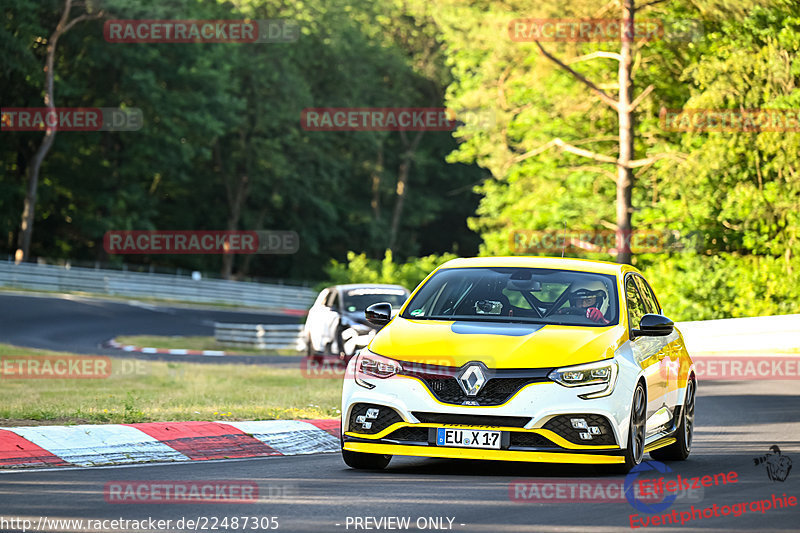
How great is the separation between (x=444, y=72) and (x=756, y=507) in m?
76.2

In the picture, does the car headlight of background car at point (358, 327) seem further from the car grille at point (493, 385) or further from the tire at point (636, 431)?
the car grille at point (493, 385)

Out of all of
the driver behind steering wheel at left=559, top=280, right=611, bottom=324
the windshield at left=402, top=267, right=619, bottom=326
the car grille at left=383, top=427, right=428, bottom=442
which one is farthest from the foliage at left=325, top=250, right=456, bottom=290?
the car grille at left=383, top=427, right=428, bottom=442

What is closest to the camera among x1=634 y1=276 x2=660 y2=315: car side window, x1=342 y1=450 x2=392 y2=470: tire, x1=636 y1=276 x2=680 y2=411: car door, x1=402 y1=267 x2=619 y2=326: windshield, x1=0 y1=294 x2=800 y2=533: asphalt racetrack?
x1=0 y1=294 x2=800 y2=533: asphalt racetrack

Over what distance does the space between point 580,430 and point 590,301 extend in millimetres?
1645

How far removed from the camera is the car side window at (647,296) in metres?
12.4

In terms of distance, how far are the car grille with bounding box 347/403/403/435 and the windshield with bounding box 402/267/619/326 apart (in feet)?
3.81

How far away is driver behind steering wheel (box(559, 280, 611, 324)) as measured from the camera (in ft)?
36.4

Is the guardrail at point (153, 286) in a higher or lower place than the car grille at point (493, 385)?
lower

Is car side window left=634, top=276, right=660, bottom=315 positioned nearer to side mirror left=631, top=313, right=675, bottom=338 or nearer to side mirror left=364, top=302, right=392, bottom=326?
side mirror left=631, top=313, right=675, bottom=338

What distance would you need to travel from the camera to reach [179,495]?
9.11 m

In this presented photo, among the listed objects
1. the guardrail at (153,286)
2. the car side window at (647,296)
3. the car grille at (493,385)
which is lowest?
the guardrail at (153,286)

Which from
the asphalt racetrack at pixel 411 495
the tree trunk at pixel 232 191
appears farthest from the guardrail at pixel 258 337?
the asphalt racetrack at pixel 411 495

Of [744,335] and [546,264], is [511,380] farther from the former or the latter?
[744,335]

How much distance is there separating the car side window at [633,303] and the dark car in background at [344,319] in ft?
48.3
